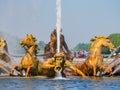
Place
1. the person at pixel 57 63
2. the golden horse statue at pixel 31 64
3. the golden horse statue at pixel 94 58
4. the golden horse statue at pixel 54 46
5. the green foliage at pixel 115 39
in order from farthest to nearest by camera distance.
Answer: the green foliage at pixel 115 39
the golden horse statue at pixel 54 46
the golden horse statue at pixel 94 58
the golden horse statue at pixel 31 64
the person at pixel 57 63

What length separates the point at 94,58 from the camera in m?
34.2

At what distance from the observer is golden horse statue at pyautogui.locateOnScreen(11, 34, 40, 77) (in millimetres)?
33312

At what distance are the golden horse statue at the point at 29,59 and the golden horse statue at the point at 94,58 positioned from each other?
2896 mm

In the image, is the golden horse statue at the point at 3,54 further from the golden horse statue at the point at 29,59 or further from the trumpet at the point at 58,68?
A: the trumpet at the point at 58,68

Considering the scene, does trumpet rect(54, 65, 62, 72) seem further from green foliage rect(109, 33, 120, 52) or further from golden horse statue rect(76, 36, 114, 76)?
green foliage rect(109, 33, 120, 52)

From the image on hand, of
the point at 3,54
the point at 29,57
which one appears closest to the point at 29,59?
the point at 29,57

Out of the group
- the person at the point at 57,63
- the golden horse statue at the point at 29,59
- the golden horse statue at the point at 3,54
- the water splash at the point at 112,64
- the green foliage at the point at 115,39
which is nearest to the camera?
the person at the point at 57,63

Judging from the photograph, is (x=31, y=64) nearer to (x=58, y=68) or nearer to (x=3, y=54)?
(x=58, y=68)

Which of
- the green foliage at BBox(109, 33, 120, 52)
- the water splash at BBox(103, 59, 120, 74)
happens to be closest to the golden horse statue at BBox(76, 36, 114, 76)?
the water splash at BBox(103, 59, 120, 74)

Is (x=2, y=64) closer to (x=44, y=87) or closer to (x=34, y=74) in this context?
(x=34, y=74)

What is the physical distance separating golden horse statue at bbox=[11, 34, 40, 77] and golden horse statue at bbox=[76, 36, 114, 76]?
9.50ft

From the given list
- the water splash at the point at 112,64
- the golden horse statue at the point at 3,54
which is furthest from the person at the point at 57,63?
the golden horse statue at the point at 3,54

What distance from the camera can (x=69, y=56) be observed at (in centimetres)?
3831

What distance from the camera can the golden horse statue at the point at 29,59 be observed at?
33.3 m
